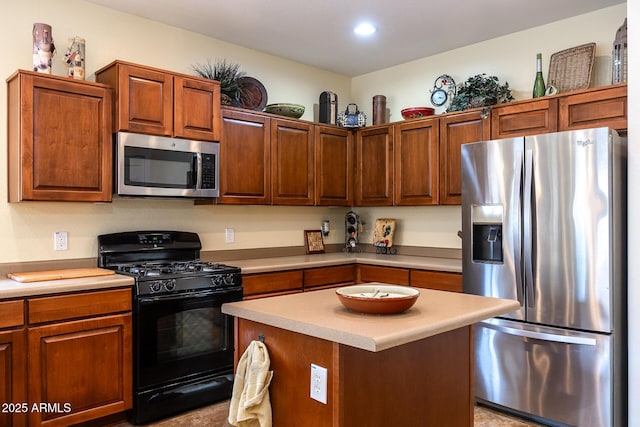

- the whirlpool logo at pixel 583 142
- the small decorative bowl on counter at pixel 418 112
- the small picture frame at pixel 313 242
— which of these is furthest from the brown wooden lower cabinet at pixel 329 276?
the whirlpool logo at pixel 583 142

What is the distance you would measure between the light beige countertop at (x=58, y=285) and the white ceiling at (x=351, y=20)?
1.86m

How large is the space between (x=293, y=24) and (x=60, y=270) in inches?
93.1

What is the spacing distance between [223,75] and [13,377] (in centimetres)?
241

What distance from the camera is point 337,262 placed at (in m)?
4.03

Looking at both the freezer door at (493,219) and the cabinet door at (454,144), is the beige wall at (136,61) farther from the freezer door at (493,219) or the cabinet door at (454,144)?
the freezer door at (493,219)

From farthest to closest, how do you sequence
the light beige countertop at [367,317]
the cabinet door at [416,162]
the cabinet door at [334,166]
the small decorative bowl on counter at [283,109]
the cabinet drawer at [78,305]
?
the cabinet door at [334,166] → the small decorative bowl on counter at [283,109] → the cabinet door at [416,162] → the cabinet drawer at [78,305] → the light beige countertop at [367,317]

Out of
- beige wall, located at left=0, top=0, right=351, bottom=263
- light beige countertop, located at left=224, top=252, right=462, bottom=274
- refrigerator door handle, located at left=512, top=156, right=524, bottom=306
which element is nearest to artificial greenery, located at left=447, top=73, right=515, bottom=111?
refrigerator door handle, located at left=512, top=156, right=524, bottom=306

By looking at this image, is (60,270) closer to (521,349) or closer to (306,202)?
(306,202)

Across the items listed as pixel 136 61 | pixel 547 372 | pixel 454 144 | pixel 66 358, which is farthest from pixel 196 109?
pixel 547 372

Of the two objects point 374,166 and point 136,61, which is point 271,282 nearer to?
point 374,166

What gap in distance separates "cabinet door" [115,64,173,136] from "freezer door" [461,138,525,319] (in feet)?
6.68

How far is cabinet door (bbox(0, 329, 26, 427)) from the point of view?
2.42 metres

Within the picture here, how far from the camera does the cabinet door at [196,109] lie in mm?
3291

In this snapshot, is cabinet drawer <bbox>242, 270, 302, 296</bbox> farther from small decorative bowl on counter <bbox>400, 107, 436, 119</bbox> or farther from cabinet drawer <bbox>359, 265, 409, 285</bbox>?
small decorative bowl on counter <bbox>400, 107, 436, 119</bbox>
